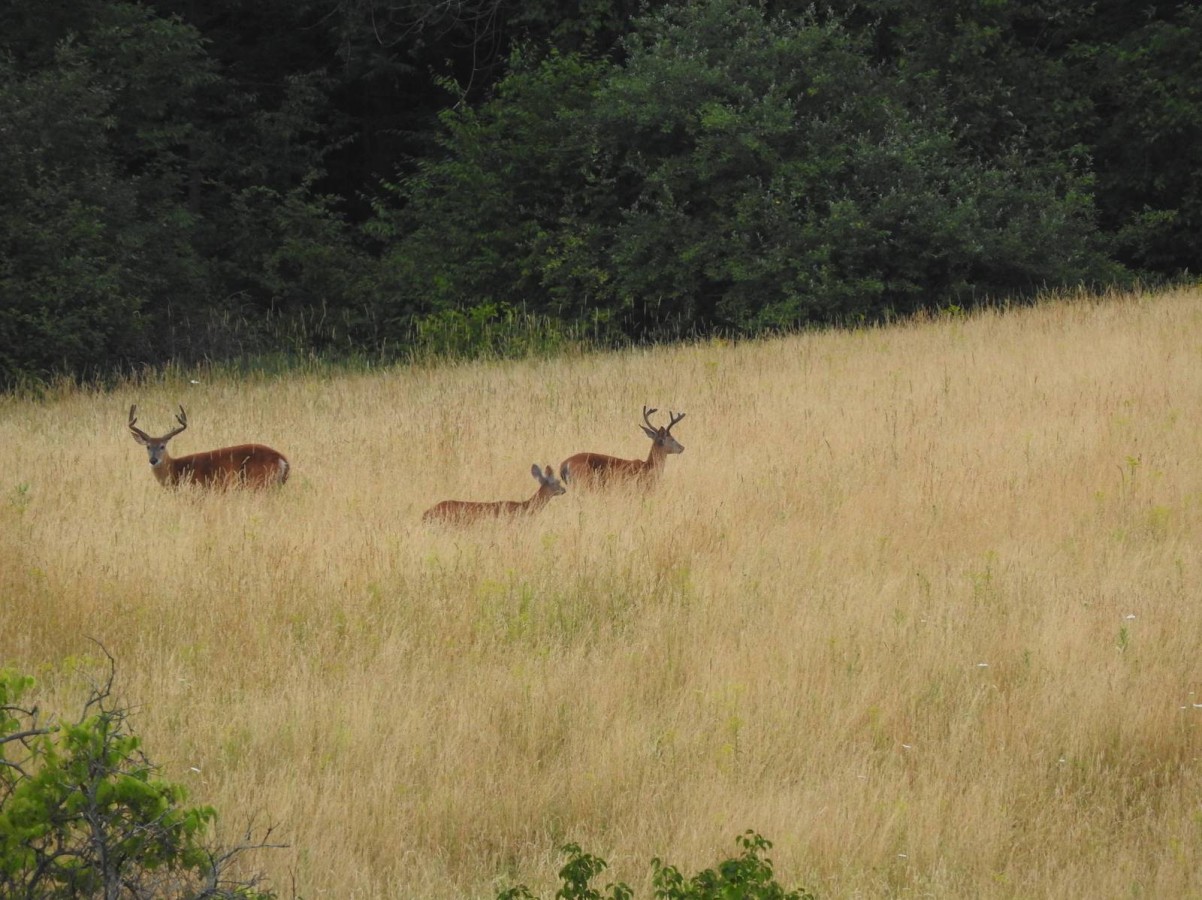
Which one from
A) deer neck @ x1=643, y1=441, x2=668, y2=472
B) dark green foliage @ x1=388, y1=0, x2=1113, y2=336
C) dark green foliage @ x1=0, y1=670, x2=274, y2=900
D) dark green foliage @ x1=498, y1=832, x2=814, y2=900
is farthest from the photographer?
dark green foliage @ x1=388, y1=0, x2=1113, y2=336

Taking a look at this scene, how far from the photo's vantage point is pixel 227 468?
32.8 ft

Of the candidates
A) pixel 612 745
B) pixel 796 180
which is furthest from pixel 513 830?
pixel 796 180

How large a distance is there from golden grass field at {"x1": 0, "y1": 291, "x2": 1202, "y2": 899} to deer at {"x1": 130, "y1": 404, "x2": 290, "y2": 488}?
0.17 metres

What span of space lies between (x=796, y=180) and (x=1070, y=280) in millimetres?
4440

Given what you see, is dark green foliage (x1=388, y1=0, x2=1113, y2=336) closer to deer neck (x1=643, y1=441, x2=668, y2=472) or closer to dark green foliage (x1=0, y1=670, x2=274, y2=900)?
deer neck (x1=643, y1=441, x2=668, y2=472)

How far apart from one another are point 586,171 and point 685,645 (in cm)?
1700

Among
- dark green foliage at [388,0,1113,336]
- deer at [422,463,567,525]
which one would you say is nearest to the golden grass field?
deer at [422,463,567,525]

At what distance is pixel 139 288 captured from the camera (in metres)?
22.7

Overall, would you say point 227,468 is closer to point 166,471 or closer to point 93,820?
point 166,471

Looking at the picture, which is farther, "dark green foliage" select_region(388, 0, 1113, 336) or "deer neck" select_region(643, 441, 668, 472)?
"dark green foliage" select_region(388, 0, 1113, 336)

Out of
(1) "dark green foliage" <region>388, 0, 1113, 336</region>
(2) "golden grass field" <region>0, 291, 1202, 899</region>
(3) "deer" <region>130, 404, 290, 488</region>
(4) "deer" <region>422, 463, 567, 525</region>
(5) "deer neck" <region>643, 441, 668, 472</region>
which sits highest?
(1) "dark green foliage" <region>388, 0, 1113, 336</region>

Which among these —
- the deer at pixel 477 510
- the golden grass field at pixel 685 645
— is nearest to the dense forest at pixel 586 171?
the golden grass field at pixel 685 645

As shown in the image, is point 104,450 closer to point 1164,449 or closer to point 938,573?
point 938,573

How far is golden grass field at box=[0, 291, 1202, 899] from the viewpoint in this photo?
4.89 metres
